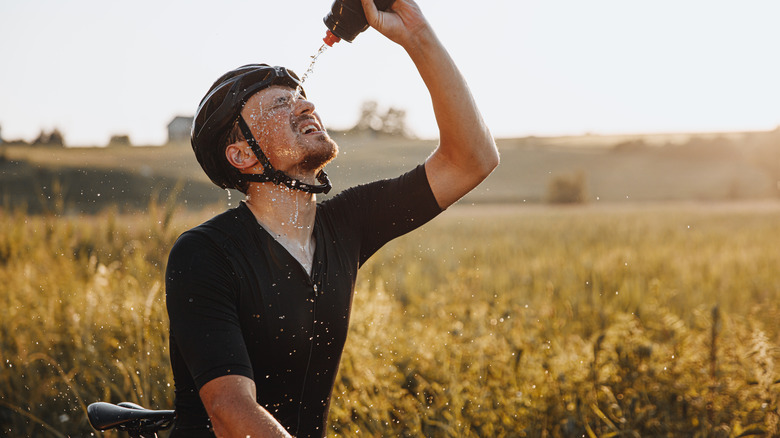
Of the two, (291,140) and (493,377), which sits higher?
(291,140)

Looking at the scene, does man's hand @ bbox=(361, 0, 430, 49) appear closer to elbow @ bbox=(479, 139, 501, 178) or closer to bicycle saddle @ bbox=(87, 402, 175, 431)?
elbow @ bbox=(479, 139, 501, 178)

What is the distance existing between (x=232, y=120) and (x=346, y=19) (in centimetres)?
64

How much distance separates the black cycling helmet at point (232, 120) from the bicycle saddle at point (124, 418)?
38.5 inches

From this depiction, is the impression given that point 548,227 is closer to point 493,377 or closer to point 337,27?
point 493,377

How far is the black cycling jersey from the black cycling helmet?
191 millimetres

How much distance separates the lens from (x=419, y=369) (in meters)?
4.68

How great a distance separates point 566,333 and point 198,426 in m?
4.25

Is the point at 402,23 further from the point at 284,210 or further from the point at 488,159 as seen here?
the point at 284,210

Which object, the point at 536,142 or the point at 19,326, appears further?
the point at 536,142

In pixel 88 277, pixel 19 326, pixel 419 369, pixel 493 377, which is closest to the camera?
pixel 493 377

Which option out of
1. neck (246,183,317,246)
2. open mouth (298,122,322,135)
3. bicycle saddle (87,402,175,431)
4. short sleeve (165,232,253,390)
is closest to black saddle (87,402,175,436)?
bicycle saddle (87,402,175,431)

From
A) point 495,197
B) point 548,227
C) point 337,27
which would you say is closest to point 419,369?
point 337,27

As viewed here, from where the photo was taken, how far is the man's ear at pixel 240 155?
2.80 m

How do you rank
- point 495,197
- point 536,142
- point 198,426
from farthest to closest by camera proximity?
point 536,142, point 495,197, point 198,426
